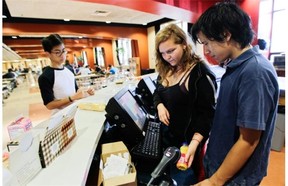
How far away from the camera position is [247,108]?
27.1 inches

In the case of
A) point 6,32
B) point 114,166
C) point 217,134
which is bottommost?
point 114,166

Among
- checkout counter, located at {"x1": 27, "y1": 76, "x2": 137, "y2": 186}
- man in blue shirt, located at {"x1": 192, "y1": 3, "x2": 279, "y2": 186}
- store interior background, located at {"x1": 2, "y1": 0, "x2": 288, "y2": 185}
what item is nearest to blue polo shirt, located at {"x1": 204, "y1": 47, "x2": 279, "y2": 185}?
man in blue shirt, located at {"x1": 192, "y1": 3, "x2": 279, "y2": 186}

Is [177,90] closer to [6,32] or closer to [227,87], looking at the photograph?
[227,87]

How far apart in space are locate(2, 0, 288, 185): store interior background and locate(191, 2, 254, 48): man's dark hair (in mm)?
936

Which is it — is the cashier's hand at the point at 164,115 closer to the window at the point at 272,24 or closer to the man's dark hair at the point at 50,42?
the man's dark hair at the point at 50,42

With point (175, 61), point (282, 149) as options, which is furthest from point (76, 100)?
point (282, 149)

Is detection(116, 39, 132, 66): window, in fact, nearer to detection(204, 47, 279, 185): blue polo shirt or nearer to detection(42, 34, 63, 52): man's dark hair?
detection(42, 34, 63, 52): man's dark hair

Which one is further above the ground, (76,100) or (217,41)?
(217,41)

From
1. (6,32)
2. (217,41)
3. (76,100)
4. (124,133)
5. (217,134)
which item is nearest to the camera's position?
(217,41)

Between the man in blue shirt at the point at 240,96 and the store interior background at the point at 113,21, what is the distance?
98cm

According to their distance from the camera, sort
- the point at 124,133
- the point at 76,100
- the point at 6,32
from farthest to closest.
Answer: the point at 6,32
the point at 76,100
the point at 124,133

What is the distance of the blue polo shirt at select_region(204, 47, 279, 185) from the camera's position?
0.68 meters

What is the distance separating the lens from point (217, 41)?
788 millimetres

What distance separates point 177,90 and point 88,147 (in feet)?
2.06
